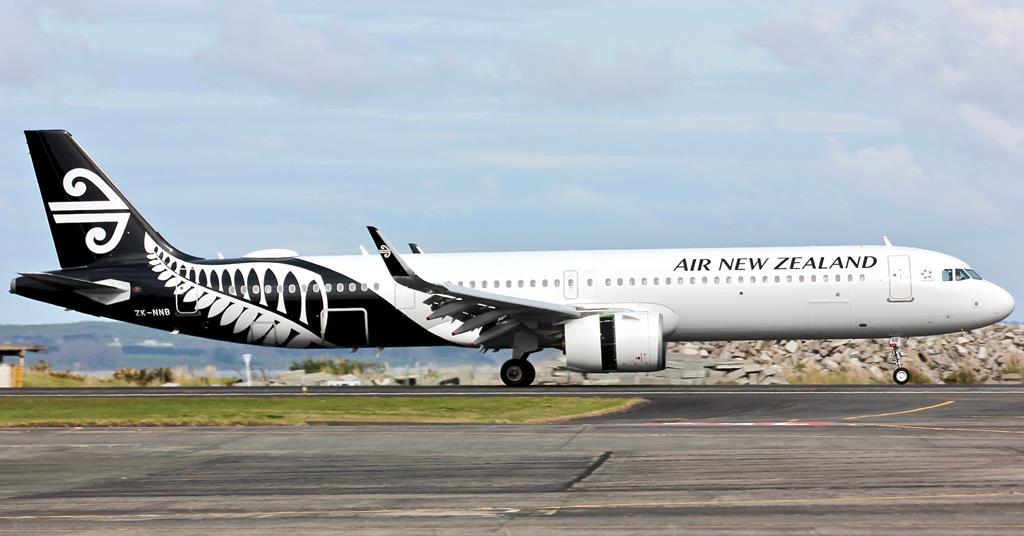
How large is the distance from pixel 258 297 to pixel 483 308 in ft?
22.5

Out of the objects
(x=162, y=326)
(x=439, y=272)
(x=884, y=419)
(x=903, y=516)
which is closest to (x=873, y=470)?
(x=903, y=516)

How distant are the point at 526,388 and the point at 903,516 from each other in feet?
73.9

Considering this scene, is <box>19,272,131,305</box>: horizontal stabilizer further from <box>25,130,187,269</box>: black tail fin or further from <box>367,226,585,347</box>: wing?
<box>367,226,585,347</box>: wing

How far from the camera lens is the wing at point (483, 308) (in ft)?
108

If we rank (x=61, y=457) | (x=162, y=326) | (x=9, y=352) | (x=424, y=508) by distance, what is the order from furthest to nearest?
(x=9, y=352) → (x=162, y=326) → (x=61, y=457) → (x=424, y=508)

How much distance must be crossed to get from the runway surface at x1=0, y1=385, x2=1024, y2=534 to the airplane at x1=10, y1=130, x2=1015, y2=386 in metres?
8.83

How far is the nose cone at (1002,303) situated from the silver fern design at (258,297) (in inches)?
710

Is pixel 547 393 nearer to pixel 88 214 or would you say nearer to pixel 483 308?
pixel 483 308

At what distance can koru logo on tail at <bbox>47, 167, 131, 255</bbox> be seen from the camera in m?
38.3

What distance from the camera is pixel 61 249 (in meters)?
38.4

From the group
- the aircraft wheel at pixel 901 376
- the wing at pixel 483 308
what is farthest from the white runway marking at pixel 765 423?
the aircraft wheel at pixel 901 376

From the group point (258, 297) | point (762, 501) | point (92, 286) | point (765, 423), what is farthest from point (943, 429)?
point (92, 286)

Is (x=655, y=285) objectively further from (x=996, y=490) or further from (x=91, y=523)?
(x=91, y=523)

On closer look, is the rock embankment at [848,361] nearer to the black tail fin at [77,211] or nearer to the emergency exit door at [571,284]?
the emergency exit door at [571,284]
